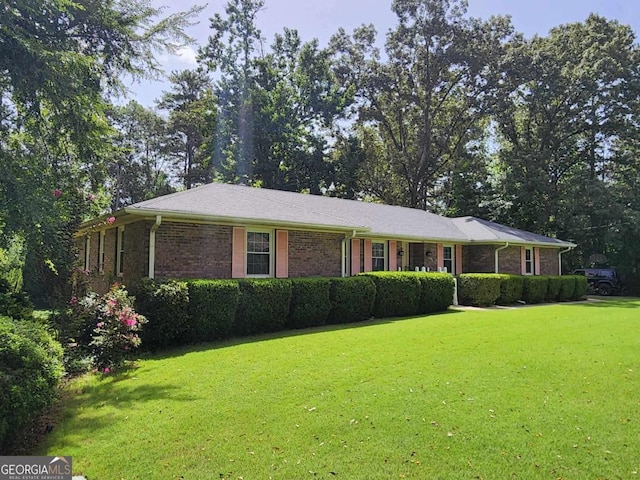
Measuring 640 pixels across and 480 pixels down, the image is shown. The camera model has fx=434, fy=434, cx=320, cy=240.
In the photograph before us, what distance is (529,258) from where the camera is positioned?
69.7 ft

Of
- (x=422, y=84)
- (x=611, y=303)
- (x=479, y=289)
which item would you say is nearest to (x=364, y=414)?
A: (x=479, y=289)

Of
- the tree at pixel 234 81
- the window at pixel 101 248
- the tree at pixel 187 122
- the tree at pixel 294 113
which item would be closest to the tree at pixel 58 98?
the window at pixel 101 248

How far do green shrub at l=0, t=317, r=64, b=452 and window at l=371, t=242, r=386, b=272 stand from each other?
40.9 feet

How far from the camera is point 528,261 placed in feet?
69.5

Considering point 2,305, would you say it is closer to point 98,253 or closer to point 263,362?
point 263,362

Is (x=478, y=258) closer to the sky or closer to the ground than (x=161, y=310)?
closer to the sky

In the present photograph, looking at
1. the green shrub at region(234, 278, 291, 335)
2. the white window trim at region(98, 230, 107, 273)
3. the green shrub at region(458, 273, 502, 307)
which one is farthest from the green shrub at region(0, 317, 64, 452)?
the green shrub at region(458, 273, 502, 307)

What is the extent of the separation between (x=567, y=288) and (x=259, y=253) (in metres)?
15.6

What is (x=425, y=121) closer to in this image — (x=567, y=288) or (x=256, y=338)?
(x=567, y=288)

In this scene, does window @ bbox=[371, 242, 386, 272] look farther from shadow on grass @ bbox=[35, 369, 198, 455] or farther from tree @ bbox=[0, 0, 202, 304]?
shadow on grass @ bbox=[35, 369, 198, 455]

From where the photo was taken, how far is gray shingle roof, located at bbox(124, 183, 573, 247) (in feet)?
36.3

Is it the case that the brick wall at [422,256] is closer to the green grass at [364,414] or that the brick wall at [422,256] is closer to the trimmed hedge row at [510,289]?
the trimmed hedge row at [510,289]

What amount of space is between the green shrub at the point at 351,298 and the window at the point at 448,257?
7230 mm

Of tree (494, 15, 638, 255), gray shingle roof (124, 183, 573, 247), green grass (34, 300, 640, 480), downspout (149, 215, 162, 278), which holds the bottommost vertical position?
green grass (34, 300, 640, 480)
